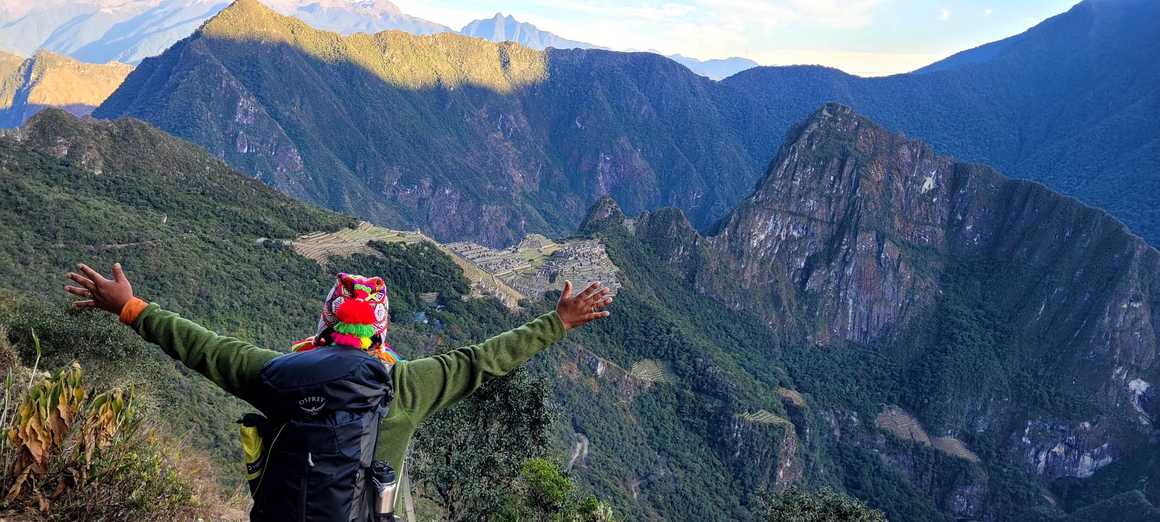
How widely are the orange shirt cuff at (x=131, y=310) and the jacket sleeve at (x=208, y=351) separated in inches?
0.4

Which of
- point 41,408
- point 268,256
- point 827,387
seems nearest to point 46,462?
point 41,408

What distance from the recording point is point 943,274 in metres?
97.7

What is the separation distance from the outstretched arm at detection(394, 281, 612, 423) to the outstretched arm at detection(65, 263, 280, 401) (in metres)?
0.75

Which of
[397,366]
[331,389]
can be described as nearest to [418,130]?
[397,366]

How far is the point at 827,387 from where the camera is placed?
81.3m

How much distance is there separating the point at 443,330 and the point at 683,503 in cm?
2103

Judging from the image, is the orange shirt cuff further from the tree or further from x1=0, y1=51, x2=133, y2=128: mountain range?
x1=0, y1=51, x2=133, y2=128: mountain range

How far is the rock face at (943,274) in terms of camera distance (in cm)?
8138

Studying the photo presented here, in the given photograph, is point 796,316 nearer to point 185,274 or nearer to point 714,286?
point 714,286

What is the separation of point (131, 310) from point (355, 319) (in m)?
1.41

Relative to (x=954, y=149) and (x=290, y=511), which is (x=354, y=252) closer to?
(x=290, y=511)

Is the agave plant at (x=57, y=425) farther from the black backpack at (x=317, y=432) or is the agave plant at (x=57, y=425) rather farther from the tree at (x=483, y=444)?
the tree at (x=483, y=444)

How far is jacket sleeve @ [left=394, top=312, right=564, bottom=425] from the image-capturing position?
3830 mm

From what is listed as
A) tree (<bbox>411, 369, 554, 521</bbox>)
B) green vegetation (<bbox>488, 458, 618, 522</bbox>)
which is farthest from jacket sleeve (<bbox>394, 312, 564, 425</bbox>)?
tree (<bbox>411, 369, 554, 521</bbox>)
